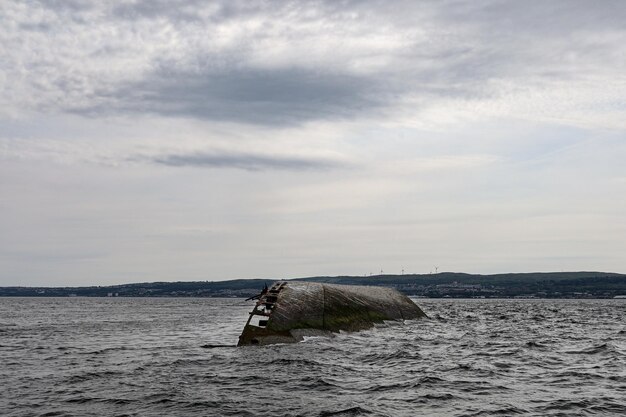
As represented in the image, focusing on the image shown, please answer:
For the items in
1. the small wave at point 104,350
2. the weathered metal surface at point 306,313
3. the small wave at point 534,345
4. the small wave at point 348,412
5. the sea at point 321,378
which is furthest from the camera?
the small wave at point 534,345

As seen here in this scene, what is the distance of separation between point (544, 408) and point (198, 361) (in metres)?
15.2

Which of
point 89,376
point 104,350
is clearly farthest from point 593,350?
point 104,350

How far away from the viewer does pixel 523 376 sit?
22.2 metres

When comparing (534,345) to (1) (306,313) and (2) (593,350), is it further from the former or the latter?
(1) (306,313)

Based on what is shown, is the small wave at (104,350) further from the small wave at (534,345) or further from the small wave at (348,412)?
the small wave at (534,345)

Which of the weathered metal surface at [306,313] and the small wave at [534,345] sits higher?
the weathered metal surface at [306,313]

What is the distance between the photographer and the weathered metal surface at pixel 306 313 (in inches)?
1278

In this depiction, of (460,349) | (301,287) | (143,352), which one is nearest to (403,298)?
(301,287)

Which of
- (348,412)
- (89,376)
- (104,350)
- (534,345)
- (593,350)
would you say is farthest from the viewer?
(534,345)

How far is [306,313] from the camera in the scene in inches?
1384

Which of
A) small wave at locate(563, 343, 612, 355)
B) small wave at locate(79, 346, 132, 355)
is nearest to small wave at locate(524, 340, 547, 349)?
small wave at locate(563, 343, 612, 355)

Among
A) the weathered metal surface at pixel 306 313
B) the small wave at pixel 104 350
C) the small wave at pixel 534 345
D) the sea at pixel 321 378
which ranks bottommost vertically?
the small wave at pixel 534 345

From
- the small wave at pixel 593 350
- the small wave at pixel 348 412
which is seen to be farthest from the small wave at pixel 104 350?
the small wave at pixel 593 350

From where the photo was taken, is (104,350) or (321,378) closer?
(321,378)
